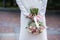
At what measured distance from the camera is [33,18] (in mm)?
3967

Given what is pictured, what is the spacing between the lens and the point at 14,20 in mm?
9391

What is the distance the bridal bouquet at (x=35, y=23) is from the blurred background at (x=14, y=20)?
9.11ft

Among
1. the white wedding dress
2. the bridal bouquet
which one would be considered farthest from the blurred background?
the bridal bouquet

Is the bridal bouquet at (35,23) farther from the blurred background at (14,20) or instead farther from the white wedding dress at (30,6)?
the blurred background at (14,20)

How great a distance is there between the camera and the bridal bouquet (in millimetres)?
3918

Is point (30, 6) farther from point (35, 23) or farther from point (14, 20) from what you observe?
point (14, 20)

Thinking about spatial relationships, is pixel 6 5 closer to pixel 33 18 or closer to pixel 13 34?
pixel 13 34

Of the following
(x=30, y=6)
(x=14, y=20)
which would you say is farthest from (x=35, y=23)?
(x=14, y=20)

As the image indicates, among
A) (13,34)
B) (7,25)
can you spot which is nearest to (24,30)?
(13,34)

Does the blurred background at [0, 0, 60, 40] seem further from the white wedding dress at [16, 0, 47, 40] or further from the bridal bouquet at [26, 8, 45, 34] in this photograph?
the bridal bouquet at [26, 8, 45, 34]

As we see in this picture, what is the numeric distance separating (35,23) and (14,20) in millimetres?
5503

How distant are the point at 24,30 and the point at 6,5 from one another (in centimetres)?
750

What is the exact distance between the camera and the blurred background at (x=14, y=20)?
7148 mm

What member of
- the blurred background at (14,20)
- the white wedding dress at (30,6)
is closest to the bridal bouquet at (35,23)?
the white wedding dress at (30,6)
